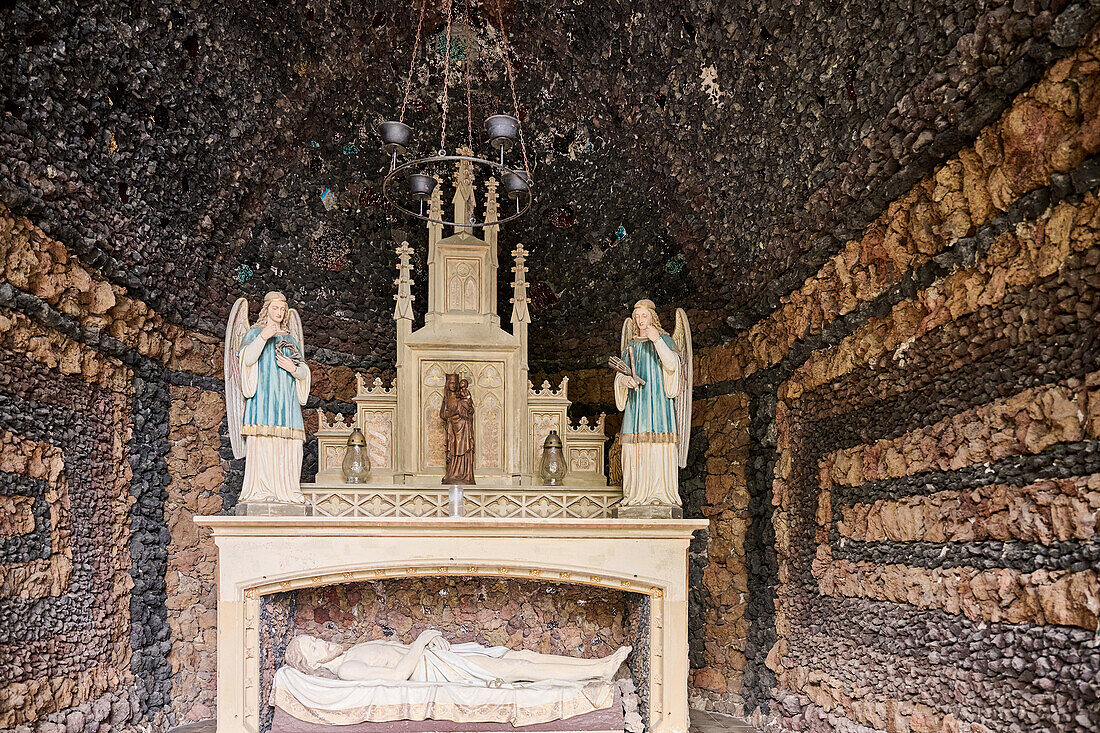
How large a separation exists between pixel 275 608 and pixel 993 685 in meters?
5.75

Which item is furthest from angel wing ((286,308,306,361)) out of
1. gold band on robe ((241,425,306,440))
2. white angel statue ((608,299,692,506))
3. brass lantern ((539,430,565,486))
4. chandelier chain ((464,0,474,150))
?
chandelier chain ((464,0,474,150))

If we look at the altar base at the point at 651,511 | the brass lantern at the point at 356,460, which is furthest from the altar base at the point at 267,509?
the altar base at the point at 651,511

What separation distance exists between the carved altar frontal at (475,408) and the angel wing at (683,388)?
1239mm

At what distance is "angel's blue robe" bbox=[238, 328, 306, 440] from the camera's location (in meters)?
7.33

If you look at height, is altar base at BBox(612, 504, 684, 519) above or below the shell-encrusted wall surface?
above

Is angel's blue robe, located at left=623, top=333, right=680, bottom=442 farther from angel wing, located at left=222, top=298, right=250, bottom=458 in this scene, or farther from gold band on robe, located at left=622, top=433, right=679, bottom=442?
angel wing, located at left=222, top=298, right=250, bottom=458

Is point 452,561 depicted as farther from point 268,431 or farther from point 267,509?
point 268,431

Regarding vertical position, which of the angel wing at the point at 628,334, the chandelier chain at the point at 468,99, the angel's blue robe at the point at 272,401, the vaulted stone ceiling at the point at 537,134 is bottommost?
the angel's blue robe at the point at 272,401

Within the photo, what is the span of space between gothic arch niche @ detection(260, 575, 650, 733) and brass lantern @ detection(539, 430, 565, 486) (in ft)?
3.33

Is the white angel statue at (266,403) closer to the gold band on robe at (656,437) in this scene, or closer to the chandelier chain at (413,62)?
the gold band on robe at (656,437)

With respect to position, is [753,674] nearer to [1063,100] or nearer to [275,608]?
[275,608]

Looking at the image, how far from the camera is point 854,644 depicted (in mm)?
7020

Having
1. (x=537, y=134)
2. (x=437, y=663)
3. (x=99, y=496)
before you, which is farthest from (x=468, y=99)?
(x=437, y=663)

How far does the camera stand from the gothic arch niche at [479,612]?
26.7 ft
